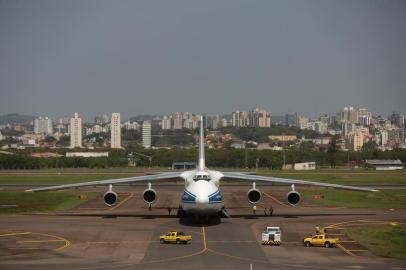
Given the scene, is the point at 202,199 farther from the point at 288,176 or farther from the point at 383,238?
the point at 288,176

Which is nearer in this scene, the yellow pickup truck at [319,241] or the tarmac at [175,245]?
the tarmac at [175,245]

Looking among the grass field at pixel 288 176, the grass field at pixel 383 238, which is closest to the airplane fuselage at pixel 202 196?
the grass field at pixel 383 238

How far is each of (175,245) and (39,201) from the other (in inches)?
1208

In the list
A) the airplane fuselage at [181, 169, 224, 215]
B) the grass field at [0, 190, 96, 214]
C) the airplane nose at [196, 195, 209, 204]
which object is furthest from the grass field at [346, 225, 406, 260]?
the grass field at [0, 190, 96, 214]

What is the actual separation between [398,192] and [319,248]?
136 ft

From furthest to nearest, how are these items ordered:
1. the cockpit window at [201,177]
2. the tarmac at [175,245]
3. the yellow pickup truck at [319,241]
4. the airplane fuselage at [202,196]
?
the cockpit window at [201,177]
the airplane fuselage at [202,196]
the yellow pickup truck at [319,241]
the tarmac at [175,245]

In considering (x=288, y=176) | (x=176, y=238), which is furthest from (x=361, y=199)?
(x=288, y=176)

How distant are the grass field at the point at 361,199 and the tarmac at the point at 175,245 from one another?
4283 millimetres

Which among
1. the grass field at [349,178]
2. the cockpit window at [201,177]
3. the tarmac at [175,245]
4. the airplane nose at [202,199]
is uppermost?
the cockpit window at [201,177]

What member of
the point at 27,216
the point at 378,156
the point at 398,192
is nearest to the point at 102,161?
the point at 378,156

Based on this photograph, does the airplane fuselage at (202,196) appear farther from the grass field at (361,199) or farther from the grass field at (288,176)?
the grass field at (288,176)

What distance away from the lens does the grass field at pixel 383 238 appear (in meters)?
34.1

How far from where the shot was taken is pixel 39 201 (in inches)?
2496

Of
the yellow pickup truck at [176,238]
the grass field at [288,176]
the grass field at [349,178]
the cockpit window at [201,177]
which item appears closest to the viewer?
the yellow pickup truck at [176,238]
